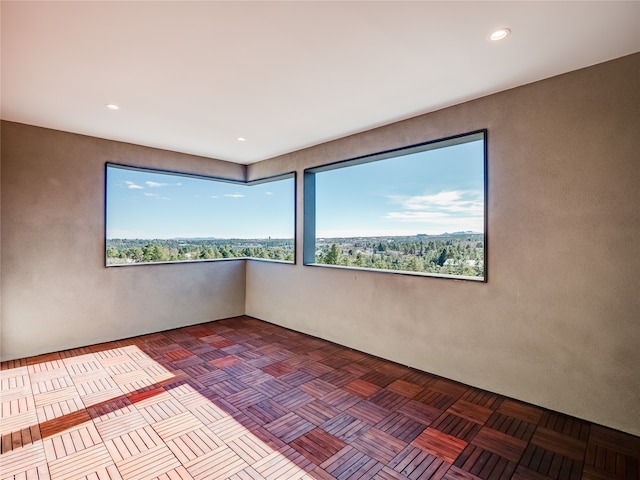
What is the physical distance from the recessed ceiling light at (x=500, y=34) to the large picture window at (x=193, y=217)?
10.3 ft

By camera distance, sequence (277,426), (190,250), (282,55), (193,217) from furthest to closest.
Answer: (193,217), (190,250), (277,426), (282,55)

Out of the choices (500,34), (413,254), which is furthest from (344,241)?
(500,34)

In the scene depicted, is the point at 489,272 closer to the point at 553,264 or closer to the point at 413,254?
the point at 553,264

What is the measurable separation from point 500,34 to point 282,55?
1347mm

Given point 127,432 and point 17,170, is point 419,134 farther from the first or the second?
point 17,170

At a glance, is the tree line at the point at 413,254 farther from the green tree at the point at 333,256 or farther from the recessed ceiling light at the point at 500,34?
the recessed ceiling light at the point at 500,34

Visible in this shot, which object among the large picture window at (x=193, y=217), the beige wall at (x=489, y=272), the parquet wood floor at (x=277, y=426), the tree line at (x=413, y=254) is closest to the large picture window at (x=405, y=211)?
the tree line at (x=413, y=254)

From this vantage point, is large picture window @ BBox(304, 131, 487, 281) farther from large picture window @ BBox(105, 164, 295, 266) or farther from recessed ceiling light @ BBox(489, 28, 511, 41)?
recessed ceiling light @ BBox(489, 28, 511, 41)

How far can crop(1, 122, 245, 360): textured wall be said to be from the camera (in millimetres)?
3504

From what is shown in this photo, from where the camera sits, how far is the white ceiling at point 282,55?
69.6 inches

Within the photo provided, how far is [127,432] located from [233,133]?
306cm

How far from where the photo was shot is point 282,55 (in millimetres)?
2186

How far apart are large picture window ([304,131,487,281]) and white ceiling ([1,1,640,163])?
0.59 m

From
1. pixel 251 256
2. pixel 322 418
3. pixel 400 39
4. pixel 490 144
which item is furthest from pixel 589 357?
pixel 251 256
